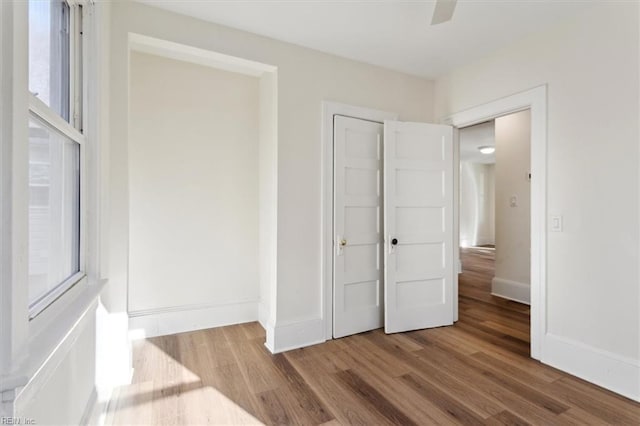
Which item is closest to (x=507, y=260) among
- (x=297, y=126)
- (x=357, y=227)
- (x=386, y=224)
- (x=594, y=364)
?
(x=594, y=364)

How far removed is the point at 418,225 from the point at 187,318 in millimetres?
2492

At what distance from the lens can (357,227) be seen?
307 cm

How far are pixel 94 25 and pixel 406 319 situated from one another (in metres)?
3.30

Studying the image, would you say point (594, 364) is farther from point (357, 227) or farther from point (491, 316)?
point (357, 227)

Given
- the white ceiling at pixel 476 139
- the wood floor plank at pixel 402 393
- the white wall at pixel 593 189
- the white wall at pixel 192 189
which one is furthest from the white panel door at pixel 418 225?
the white ceiling at pixel 476 139

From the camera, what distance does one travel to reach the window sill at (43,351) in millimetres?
723

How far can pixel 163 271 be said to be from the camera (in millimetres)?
3039

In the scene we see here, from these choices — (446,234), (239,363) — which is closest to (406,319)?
(446,234)

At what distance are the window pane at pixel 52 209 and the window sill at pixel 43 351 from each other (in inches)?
4.5

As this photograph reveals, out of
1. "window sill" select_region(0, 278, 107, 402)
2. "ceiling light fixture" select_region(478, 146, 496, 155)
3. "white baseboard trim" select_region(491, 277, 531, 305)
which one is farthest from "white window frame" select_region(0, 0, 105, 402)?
"ceiling light fixture" select_region(478, 146, 496, 155)

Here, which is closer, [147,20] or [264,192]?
[147,20]

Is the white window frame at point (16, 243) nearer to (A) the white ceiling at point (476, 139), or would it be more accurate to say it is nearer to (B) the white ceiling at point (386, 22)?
(B) the white ceiling at point (386, 22)

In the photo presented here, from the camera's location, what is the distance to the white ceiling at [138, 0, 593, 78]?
2.26m

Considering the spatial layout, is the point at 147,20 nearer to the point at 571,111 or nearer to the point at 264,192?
the point at 264,192
